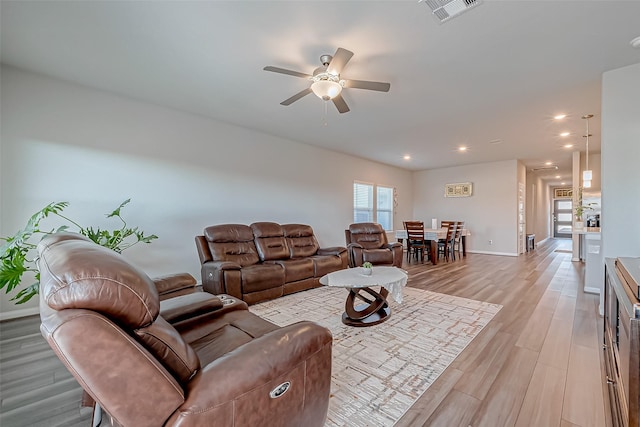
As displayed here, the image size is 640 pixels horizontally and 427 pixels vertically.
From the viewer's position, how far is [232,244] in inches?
158

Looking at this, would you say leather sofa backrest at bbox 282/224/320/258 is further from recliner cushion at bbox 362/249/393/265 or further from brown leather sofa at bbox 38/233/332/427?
brown leather sofa at bbox 38/233/332/427

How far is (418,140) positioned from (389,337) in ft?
14.5

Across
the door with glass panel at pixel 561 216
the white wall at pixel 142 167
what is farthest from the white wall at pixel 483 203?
the door with glass panel at pixel 561 216

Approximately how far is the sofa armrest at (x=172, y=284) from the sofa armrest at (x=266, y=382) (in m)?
1.49

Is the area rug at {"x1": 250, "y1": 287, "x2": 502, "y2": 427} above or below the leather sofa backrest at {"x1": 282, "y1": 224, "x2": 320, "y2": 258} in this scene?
below

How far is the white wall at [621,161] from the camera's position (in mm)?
2824

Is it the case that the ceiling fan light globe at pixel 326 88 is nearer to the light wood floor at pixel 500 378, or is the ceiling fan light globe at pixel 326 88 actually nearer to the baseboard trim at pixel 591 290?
the light wood floor at pixel 500 378

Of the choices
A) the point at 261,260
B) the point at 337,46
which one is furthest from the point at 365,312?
the point at 337,46

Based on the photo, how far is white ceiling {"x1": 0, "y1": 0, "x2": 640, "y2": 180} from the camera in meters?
2.12

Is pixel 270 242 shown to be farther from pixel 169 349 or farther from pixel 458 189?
pixel 458 189

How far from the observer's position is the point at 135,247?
3762mm

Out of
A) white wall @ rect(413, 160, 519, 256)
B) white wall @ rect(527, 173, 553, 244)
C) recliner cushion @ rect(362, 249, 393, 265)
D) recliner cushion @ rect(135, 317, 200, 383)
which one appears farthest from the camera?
white wall @ rect(527, 173, 553, 244)

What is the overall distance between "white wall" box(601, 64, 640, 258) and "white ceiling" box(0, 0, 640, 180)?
0.26 m

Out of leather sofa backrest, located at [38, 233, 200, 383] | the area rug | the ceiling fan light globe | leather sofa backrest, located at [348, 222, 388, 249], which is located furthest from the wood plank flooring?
the ceiling fan light globe
